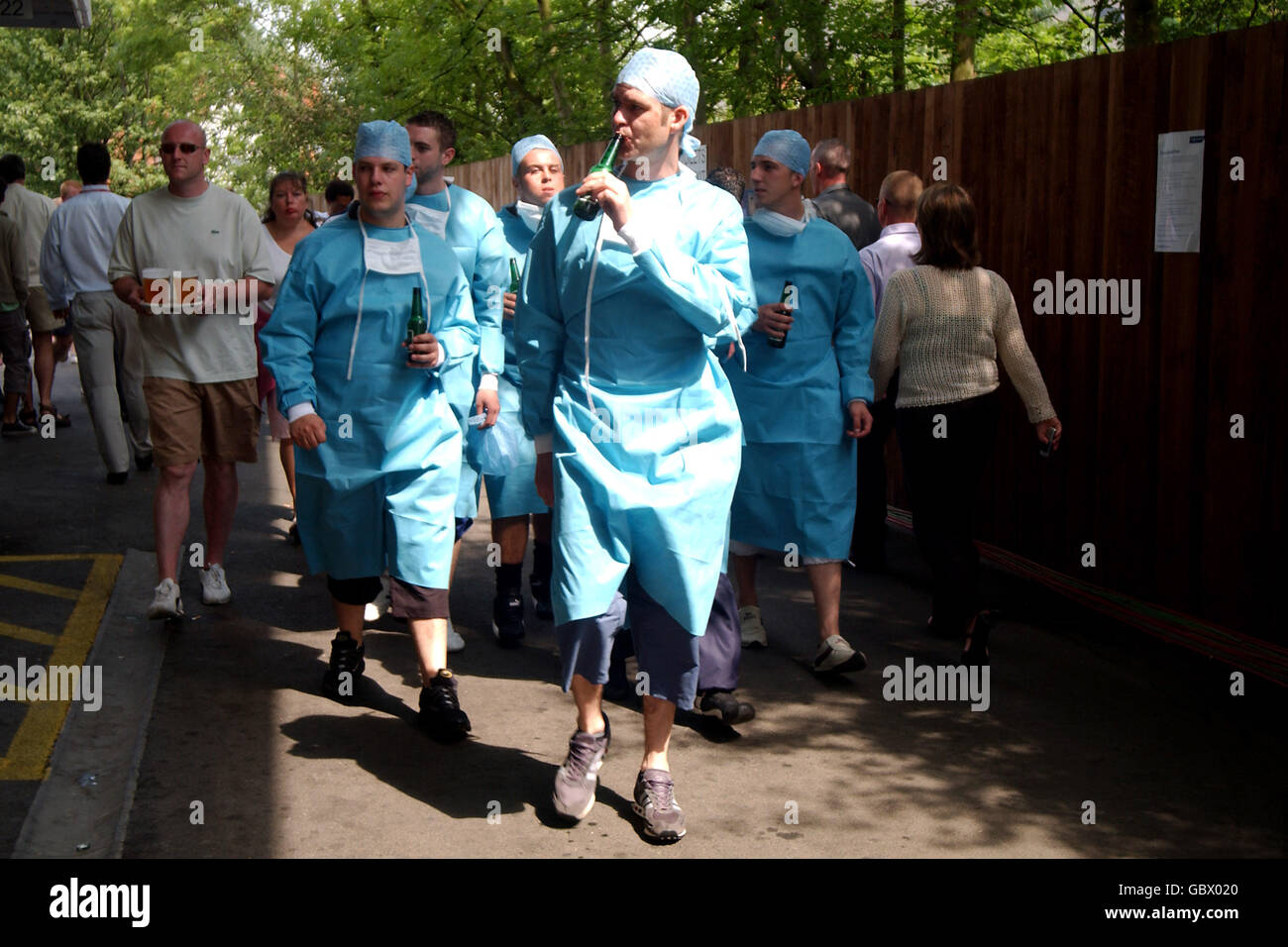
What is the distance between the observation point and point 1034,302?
7.97m

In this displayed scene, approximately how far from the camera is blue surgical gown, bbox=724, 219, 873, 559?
638cm

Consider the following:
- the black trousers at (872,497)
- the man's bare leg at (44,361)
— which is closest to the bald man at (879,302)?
the black trousers at (872,497)

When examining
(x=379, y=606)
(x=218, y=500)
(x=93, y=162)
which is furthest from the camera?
(x=93, y=162)

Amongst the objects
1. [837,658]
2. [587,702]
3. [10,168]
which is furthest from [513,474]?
[10,168]

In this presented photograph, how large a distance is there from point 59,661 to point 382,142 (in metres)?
2.62

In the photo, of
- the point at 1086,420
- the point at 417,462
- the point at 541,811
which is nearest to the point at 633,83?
the point at 417,462

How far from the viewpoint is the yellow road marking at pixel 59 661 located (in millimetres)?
5234

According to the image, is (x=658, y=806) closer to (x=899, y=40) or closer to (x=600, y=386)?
(x=600, y=386)

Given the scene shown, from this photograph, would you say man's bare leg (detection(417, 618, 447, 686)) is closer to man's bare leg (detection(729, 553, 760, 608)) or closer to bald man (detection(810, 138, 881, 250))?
man's bare leg (detection(729, 553, 760, 608))

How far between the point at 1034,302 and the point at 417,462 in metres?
3.70

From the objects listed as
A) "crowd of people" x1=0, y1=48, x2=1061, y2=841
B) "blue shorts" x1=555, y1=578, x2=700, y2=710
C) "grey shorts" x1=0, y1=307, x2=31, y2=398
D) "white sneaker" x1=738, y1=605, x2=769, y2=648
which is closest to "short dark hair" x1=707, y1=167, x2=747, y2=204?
"crowd of people" x1=0, y1=48, x2=1061, y2=841

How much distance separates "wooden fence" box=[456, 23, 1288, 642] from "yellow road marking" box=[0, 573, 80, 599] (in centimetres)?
478

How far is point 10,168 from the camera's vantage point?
44.3ft

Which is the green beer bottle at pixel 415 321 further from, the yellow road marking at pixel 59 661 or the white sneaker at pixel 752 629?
the white sneaker at pixel 752 629
